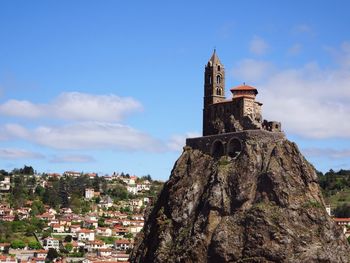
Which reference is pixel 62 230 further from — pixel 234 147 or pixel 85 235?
pixel 234 147

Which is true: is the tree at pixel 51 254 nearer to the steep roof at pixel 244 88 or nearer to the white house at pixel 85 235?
the white house at pixel 85 235

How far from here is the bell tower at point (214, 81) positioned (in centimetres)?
9588

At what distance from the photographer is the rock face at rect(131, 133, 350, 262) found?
257ft

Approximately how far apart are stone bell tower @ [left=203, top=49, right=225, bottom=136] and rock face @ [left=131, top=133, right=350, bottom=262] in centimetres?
843

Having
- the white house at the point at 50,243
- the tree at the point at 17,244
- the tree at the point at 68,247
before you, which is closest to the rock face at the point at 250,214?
the tree at the point at 17,244

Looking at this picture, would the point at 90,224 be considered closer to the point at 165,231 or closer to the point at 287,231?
the point at 165,231

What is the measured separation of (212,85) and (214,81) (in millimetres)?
642

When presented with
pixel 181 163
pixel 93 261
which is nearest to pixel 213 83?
pixel 181 163

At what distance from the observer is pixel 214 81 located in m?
96.2

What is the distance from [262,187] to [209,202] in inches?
269

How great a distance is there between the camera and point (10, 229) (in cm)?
15475

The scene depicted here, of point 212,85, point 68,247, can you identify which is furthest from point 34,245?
point 212,85

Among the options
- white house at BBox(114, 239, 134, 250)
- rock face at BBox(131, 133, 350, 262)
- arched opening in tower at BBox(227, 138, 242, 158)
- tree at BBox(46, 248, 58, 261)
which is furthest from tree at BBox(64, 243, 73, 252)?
arched opening in tower at BBox(227, 138, 242, 158)

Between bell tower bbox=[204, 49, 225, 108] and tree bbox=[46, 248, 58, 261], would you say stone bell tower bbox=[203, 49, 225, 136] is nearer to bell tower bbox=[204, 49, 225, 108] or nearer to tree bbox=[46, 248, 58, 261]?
bell tower bbox=[204, 49, 225, 108]
